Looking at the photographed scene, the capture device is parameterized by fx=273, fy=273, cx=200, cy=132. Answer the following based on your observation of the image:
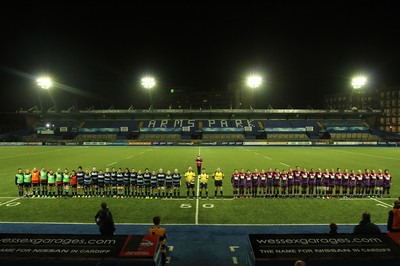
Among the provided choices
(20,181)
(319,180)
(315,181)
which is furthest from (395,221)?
(20,181)

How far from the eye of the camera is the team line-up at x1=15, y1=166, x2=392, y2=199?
15.5 metres

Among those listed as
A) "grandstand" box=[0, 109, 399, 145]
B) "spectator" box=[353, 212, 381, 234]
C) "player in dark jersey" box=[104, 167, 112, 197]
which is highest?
"grandstand" box=[0, 109, 399, 145]

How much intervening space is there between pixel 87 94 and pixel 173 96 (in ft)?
208

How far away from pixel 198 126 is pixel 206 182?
52931 mm

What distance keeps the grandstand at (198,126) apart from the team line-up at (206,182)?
40376 millimetres

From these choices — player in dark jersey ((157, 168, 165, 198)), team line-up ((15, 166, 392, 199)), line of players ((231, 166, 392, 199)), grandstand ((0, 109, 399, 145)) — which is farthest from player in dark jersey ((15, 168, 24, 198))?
grandstand ((0, 109, 399, 145))

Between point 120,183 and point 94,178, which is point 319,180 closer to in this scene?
point 120,183

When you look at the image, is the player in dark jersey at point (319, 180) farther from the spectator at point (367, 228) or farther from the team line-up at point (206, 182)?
the spectator at point (367, 228)

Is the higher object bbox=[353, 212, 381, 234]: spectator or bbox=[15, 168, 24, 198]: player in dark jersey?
bbox=[353, 212, 381, 234]: spectator

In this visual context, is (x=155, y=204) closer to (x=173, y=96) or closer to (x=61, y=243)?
(x=61, y=243)

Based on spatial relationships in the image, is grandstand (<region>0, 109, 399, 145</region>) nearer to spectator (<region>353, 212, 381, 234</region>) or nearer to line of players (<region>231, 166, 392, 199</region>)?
line of players (<region>231, 166, 392, 199</region>)

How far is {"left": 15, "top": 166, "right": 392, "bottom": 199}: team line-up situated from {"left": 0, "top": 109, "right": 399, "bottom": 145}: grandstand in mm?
40376

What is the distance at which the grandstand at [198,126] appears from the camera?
60.8m

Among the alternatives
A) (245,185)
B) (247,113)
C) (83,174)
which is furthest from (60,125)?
(245,185)
